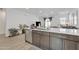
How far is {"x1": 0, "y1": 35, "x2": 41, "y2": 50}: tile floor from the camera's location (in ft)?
7.94

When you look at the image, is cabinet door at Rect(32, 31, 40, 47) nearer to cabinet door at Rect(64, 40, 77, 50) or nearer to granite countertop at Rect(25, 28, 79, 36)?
granite countertop at Rect(25, 28, 79, 36)

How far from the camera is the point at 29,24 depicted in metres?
2.51

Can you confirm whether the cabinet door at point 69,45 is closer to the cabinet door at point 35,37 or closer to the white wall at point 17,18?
the cabinet door at point 35,37

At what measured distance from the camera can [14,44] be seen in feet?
8.07

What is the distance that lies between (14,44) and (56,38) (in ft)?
3.07

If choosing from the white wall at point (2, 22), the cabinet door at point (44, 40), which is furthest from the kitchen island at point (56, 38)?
the white wall at point (2, 22)

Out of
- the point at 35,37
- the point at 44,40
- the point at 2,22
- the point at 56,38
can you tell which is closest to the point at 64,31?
the point at 56,38

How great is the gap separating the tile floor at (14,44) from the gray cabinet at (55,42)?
0.35 meters

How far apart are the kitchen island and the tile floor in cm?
20

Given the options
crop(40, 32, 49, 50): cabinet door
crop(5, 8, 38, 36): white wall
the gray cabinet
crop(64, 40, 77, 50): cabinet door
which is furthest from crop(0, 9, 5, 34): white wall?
crop(64, 40, 77, 50): cabinet door

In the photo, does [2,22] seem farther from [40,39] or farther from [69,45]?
[69,45]
